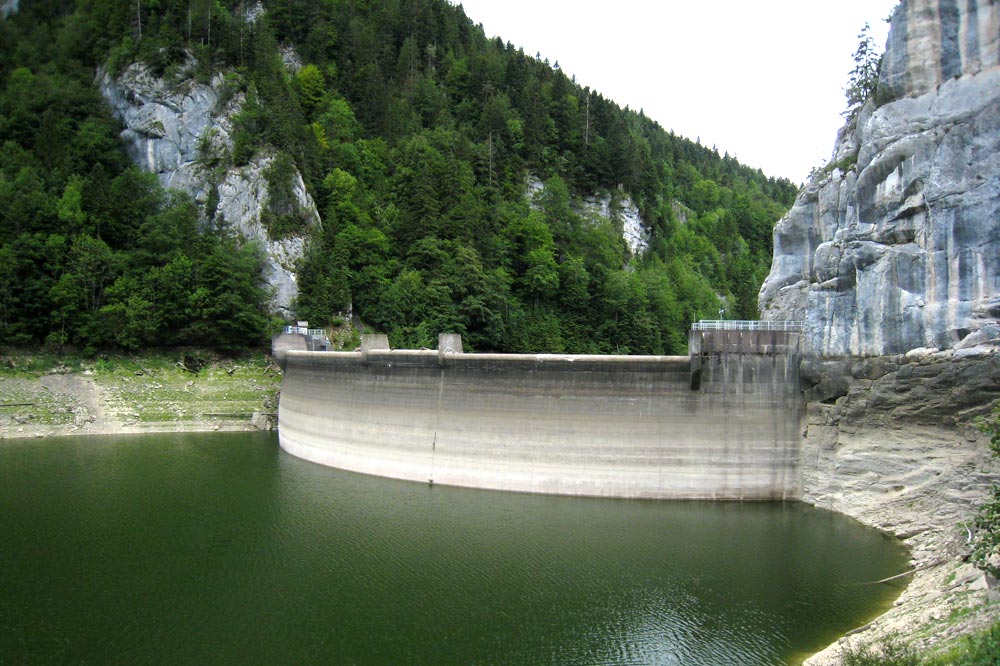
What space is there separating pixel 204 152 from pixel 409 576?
34.8 m

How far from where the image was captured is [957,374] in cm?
1574

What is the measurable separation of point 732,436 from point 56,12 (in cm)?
6072

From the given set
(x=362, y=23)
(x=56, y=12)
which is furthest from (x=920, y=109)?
(x=56, y=12)

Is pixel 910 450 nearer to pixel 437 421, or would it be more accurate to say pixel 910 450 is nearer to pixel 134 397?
pixel 437 421

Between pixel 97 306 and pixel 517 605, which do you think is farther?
pixel 97 306

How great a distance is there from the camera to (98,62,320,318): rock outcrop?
38094 mm

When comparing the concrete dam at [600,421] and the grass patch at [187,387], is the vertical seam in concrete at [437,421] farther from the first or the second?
the grass patch at [187,387]

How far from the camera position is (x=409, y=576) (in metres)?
14.3

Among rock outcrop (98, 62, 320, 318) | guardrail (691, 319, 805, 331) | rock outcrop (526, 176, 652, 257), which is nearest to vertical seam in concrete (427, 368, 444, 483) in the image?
guardrail (691, 319, 805, 331)

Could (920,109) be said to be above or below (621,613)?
above

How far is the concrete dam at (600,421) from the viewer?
19547 millimetres

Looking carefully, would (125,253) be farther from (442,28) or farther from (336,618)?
(442,28)

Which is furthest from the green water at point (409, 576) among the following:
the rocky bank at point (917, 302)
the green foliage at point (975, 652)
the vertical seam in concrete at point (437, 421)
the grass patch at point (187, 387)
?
the grass patch at point (187, 387)

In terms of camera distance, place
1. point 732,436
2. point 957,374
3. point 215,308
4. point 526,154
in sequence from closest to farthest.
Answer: point 957,374, point 732,436, point 215,308, point 526,154
